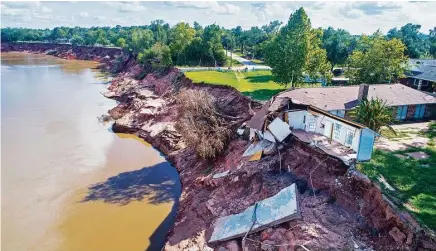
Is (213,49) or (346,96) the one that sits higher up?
(213,49)

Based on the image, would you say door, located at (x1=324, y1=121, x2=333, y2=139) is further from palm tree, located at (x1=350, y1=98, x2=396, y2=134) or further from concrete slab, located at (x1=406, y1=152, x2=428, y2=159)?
concrete slab, located at (x1=406, y1=152, x2=428, y2=159)

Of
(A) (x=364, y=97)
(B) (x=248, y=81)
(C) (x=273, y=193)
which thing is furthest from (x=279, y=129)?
(B) (x=248, y=81)

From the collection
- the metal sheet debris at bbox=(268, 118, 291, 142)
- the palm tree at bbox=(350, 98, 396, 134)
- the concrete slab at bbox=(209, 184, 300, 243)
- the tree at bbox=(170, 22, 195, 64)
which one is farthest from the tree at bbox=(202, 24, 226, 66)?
the concrete slab at bbox=(209, 184, 300, 243)

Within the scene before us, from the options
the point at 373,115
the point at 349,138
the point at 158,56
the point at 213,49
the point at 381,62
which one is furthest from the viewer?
the point at 213,49

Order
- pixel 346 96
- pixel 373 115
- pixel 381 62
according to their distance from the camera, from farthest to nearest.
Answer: pixel 381 62, pixel 346 96, pixel 373 115

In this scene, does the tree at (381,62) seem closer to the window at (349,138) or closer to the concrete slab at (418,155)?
the concrete slab at (418,155)

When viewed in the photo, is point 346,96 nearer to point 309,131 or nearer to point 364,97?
point 364,97

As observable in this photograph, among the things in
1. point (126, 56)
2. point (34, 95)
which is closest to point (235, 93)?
point (34, 95)

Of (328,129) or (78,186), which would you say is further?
(78,186)
